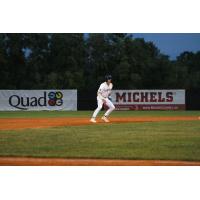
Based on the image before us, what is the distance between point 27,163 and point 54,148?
120cm

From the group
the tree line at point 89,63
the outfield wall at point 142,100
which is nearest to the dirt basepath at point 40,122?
the tree line at point 89,63

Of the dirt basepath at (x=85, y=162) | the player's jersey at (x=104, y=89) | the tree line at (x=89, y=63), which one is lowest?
the dirt basepath at (x=85, y=162)

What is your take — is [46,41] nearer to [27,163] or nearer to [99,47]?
[99,47]

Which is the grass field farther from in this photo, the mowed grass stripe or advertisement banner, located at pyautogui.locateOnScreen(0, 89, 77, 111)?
advertisement banner, located at pyautogui.locateOnScreen(0, 89, 77, 111)

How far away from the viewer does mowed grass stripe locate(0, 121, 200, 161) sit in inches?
385

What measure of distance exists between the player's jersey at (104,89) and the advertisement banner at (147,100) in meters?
7.95

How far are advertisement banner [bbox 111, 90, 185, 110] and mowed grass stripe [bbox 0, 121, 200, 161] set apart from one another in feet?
Result: 31.8

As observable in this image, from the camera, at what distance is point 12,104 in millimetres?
19484

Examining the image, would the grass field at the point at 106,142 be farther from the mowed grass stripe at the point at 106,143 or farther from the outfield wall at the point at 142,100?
the outfield wall at the point at 142,100

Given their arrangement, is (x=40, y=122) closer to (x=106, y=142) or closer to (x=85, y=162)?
(x=106, y=142)

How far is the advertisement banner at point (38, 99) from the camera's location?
753 inches
